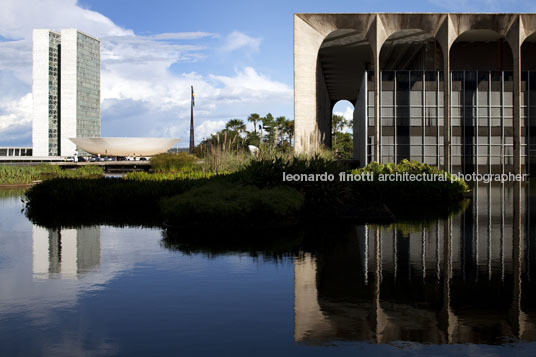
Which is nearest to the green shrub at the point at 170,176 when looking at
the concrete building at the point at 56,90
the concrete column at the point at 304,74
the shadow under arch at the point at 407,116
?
the concrete column at the point at 304,74

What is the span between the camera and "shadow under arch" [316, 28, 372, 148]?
33.6 meters

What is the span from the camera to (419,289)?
579 centimetres

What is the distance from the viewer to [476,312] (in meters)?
4.96

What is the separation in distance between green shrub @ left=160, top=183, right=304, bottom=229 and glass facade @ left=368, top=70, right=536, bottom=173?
71.2 feet

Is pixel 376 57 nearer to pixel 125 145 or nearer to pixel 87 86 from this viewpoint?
pixel 125 145

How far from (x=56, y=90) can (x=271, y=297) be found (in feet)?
456

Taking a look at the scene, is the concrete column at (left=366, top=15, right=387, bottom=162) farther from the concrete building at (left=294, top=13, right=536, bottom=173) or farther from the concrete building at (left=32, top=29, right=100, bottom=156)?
the concrete building at (left=32, top=29, right=100, bottom=156)

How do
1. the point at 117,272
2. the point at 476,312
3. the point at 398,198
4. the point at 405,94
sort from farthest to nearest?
the point at 405,94, the point at 398,198, the point at 117,272, the point at 476,312

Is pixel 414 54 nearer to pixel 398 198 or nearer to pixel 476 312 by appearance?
pixel 398 198

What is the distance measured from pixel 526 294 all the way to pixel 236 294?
329cm

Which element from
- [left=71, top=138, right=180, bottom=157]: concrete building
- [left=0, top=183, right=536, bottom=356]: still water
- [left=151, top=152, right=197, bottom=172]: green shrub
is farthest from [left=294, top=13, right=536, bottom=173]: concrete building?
[left=71, top=138, right=180, bottom=157]: concrete building

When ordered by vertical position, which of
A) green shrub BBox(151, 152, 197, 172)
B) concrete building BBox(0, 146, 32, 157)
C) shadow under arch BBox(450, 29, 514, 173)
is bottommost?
green shrub BBox(151, 152, 197, 172)

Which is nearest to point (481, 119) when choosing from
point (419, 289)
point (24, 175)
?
point (24, 175)

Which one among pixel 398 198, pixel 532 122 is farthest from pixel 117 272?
pixel 532 122
